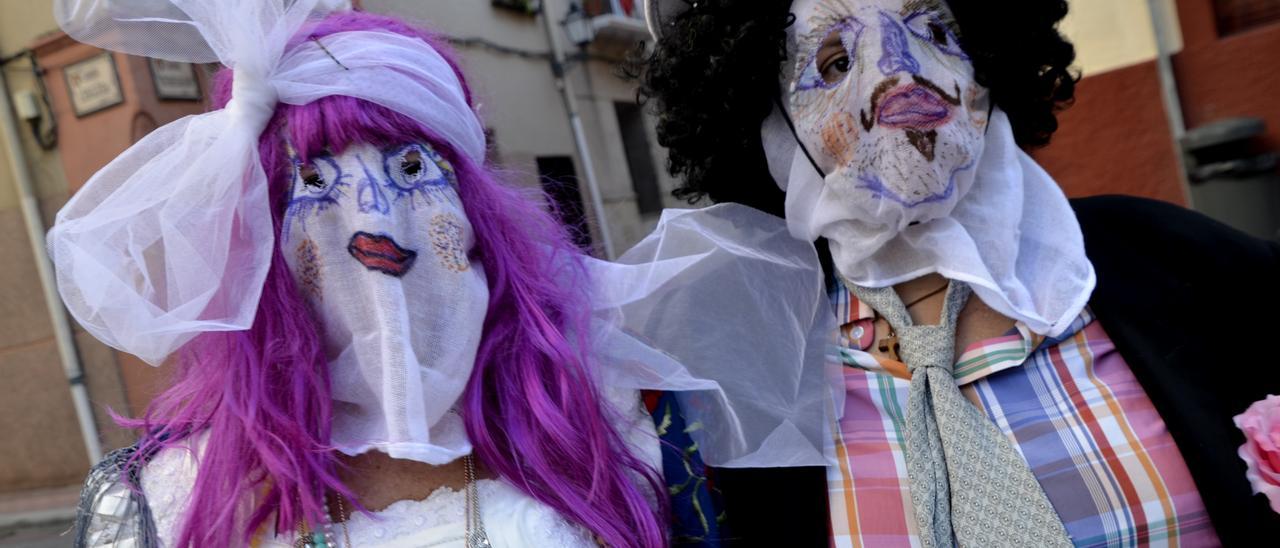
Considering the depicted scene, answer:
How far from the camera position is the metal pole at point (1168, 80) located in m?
4.34

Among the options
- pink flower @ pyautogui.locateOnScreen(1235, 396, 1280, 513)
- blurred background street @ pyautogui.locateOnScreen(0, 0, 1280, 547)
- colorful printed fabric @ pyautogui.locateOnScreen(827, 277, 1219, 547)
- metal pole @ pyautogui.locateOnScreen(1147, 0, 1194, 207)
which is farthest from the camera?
metal pole @ pyautogui.locateOnScreen(1147, 0, 1194, 207)

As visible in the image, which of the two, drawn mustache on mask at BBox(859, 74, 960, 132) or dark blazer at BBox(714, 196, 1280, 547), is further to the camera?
drawn mustache on mask at BBox(859, 74, 960, 132)

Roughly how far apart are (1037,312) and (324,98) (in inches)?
46.5

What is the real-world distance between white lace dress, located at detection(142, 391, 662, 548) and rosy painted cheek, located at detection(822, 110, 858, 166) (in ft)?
2.51

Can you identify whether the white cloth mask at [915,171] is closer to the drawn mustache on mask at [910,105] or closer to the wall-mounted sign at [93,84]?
the drawn mustache on mask at [910,105]

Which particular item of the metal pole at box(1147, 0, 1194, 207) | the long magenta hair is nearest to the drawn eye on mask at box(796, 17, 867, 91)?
the long magenta hair

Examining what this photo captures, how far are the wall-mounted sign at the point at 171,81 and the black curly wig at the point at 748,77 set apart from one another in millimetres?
1882

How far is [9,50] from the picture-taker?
488cm

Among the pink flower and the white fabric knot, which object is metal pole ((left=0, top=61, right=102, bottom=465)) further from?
the pink flower

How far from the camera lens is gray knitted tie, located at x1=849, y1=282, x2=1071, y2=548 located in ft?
4.86

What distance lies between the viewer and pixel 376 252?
1.40m

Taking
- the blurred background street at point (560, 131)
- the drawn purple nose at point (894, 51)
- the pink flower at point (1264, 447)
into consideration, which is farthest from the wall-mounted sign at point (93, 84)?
the pink flower at point (1264, 447)

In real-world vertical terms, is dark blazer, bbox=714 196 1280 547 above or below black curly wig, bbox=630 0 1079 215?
below

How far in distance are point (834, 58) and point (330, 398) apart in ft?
3.29
